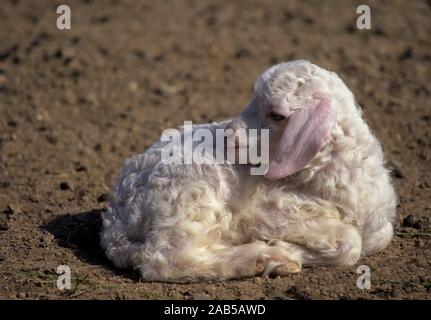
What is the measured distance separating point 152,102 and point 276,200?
4.43 metres

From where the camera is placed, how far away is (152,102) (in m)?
9.22

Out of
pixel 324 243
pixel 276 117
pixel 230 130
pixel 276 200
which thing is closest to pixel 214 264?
pixel 276 200

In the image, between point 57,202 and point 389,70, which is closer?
point 57,202

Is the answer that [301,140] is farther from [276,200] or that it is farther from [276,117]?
[276,200]

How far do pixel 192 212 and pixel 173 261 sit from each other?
34 cm

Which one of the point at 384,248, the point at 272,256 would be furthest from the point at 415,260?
the point at 272,256

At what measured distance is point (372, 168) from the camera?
5203mm

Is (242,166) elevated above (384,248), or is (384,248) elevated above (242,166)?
(242,166)

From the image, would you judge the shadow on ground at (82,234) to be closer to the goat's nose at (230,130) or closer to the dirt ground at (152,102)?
the dirt ground at (152,102)

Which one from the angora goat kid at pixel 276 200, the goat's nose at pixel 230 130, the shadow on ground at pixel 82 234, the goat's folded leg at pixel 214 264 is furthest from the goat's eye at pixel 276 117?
the shadow on ground at pixel 82 234

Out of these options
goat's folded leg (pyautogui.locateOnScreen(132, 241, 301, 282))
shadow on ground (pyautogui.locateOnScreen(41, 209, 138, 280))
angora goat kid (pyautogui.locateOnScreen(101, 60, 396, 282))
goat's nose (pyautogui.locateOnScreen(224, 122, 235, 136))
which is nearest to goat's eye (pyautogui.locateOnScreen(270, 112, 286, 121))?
angora goat kid (pyautogui.locateOnScreen(101, 60, 396, 282))

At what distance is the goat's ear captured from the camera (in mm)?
4867

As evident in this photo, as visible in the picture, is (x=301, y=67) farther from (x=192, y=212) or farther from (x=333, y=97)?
(x=192, y=212)
